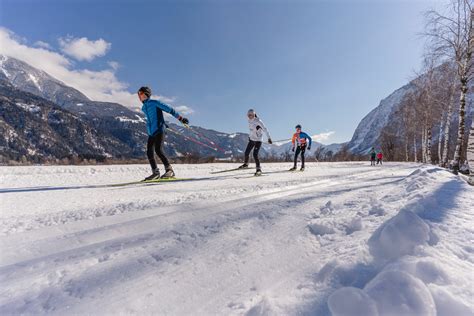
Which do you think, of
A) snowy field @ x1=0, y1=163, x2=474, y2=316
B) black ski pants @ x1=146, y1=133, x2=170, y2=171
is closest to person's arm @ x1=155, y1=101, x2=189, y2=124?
black ski pants @ x1=146, y1=133, x2=170, y2=171

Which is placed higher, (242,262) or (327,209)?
(327,209)

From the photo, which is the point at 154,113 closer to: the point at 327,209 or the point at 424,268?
the point at 327,209

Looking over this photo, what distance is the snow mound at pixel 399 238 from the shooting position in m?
1.32

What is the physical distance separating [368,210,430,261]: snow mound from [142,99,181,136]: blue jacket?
209 inches

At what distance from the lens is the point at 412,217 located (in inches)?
57.7

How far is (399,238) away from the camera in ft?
4.49

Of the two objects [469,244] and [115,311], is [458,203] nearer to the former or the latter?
[469,244]

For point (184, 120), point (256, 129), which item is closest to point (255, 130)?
point (256, 129)

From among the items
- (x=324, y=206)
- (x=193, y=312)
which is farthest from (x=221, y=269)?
(x=324, y=206)

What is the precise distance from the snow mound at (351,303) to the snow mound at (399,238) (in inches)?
20.0

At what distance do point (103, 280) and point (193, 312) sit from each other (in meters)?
0.62

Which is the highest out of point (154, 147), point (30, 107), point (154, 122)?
point (30, 107)

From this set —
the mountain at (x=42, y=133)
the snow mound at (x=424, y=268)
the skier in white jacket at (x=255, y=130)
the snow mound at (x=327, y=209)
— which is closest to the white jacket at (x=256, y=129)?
the skier in white jacket at (x=255, y=130)

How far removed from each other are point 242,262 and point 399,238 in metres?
1.00
